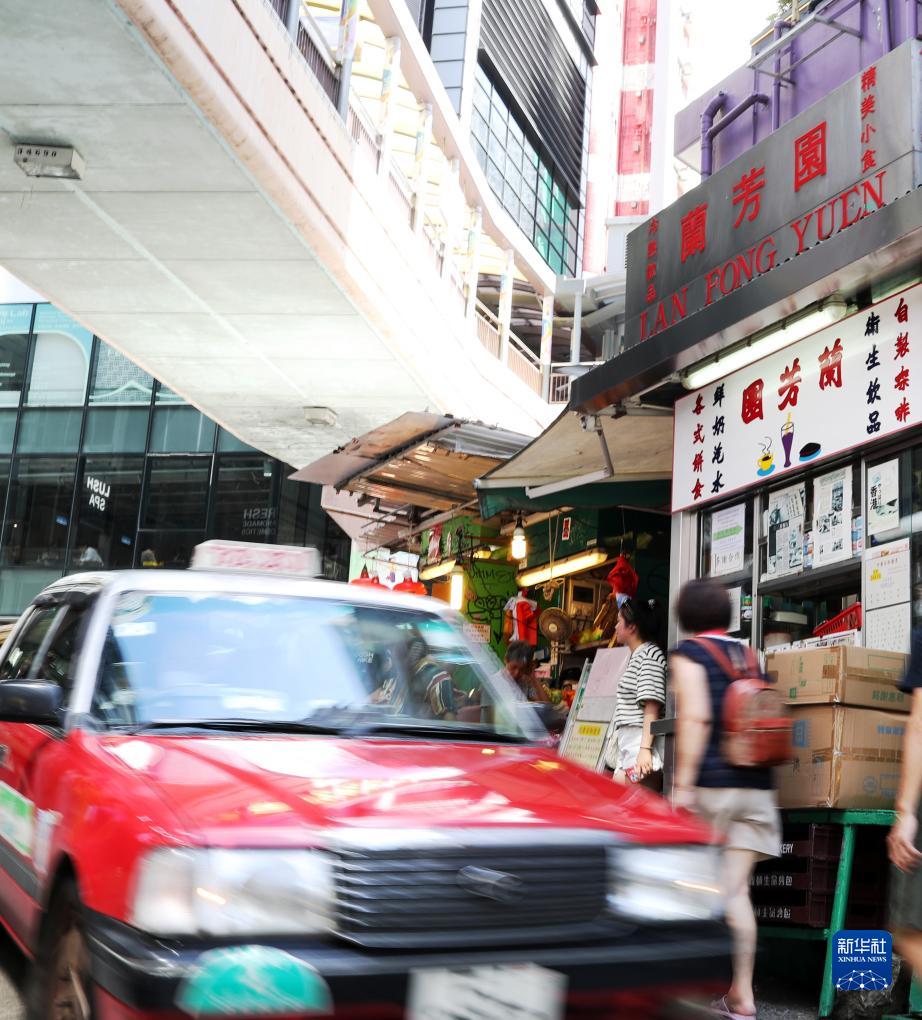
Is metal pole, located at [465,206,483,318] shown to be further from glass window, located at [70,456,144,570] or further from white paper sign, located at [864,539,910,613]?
white paper sign, located at [864,539,910,613]

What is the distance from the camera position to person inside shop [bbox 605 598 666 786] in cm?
710

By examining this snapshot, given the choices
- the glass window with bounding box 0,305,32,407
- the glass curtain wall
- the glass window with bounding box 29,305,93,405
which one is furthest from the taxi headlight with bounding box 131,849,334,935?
the glass window with bounding box 0,305,32,407

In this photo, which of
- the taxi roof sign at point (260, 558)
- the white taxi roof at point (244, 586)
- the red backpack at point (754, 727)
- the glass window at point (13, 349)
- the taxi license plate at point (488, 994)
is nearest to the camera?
the taxi license plate at point (488, 994)

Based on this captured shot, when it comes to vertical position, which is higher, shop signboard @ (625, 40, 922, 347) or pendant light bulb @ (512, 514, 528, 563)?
shop signboard @ (625, 40, 922, 347)

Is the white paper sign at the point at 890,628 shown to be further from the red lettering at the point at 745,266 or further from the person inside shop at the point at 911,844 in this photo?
the red lettering at the point at 745,266

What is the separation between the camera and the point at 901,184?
652 centimetres

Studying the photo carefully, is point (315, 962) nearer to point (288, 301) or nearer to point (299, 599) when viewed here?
point (299, 599)

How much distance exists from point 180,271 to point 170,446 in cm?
1322

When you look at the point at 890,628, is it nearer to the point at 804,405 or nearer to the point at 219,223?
the point at 804,405

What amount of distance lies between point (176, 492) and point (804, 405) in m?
20.8

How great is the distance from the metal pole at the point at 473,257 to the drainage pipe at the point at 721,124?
10.6m

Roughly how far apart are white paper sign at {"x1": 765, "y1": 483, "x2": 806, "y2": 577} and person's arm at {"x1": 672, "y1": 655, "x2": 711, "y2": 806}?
243 cm

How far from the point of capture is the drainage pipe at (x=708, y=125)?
10070mm

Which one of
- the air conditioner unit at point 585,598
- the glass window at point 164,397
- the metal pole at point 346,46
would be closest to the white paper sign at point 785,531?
the air conditioner unit at point 585,598
